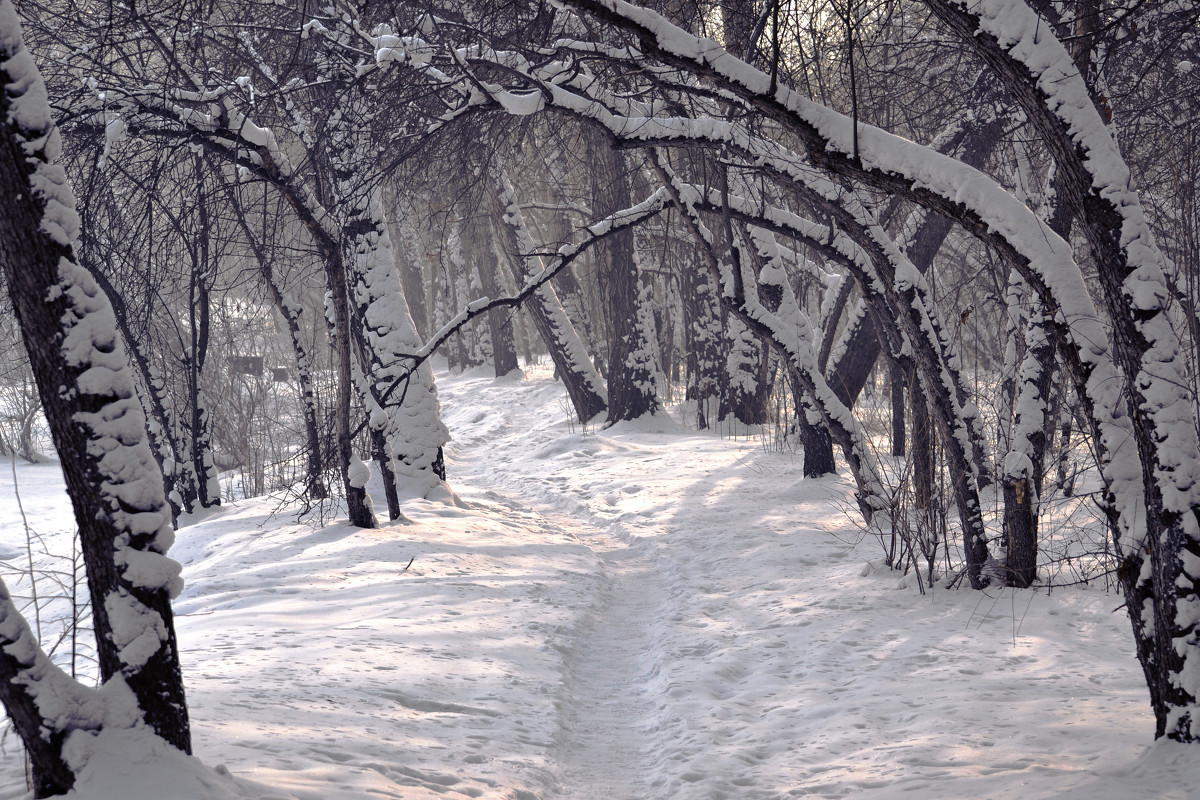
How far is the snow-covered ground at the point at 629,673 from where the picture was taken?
324 centimetres

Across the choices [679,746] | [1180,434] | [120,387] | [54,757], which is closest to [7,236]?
[120,387]

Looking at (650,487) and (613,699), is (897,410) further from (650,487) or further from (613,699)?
(613,699)

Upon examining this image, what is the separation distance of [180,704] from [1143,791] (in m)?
2.99

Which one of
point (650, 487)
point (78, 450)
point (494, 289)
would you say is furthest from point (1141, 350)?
point (494, 289)

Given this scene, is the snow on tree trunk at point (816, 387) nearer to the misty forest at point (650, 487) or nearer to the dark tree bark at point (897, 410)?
the misty forest at point (650, 487)

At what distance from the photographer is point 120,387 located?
2.67 m

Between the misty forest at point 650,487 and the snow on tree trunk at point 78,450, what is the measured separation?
0.4 inches

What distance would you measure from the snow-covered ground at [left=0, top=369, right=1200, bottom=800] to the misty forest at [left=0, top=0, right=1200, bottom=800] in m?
0.03

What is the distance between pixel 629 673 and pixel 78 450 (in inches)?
127

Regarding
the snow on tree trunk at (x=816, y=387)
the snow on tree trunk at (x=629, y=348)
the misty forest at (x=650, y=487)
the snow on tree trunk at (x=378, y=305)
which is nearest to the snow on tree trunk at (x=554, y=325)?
the snow on tree trunk at (x=629, y=348)

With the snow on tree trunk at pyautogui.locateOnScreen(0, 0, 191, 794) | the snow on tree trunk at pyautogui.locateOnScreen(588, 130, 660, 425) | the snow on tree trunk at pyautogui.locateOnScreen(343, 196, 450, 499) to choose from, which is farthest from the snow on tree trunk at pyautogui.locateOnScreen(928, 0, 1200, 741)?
the snow on tree trunk at pyautogui.locateOnScreen(588, 130, 660, 425)

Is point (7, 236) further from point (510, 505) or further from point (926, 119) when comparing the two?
point (926, 119)

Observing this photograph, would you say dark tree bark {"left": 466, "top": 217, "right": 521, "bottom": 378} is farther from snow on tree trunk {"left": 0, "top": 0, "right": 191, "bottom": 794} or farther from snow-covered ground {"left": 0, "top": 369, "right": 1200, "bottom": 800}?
snow on tree trunk {"left": 0, "top": 0, "right": 191, "bottom": 794}

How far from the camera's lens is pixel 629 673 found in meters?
5.03
